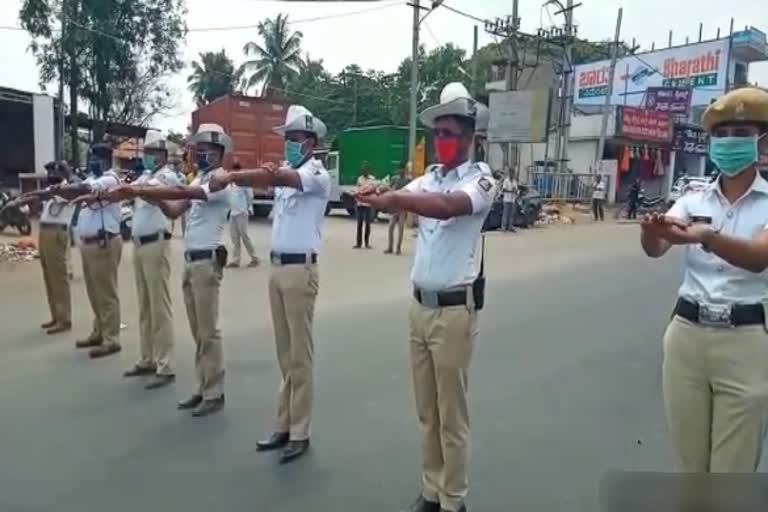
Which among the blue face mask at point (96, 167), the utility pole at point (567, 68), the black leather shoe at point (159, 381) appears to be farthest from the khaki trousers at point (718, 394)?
→ the utility pole at point (567, 68)

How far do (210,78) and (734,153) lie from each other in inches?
1831

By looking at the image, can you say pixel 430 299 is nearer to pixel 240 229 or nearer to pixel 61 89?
pixel 240 229

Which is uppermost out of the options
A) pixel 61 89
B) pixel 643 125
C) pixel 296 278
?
pixel 643 125

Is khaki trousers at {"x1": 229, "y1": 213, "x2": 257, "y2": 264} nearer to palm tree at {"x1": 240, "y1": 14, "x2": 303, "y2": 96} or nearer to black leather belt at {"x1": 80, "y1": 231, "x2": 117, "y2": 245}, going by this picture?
black leather belt at {"x1": 80, "y1": 231, "x2": 117, "y2": 245}

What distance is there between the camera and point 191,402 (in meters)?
4.98

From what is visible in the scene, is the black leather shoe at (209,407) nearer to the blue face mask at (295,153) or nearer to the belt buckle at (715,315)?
the blue face mask at (295,153)

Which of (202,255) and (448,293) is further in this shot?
(202,255)

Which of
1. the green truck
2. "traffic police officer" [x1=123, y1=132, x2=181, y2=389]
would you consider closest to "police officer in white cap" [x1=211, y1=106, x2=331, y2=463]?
"traffic police officer" [x1=123, y1=132, x2=181, y2=389]

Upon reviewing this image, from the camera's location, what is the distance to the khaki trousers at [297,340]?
4.24 meters

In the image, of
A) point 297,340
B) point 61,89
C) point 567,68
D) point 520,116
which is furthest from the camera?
point 567,68

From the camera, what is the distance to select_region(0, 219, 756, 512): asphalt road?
12.1ft

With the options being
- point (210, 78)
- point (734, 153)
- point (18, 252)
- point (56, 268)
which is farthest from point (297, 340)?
point (210, 78)

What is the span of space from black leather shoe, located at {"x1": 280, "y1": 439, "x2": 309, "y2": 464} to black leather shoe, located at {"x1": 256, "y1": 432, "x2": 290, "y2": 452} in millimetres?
49

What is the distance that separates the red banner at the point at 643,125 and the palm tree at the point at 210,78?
2458 cm
